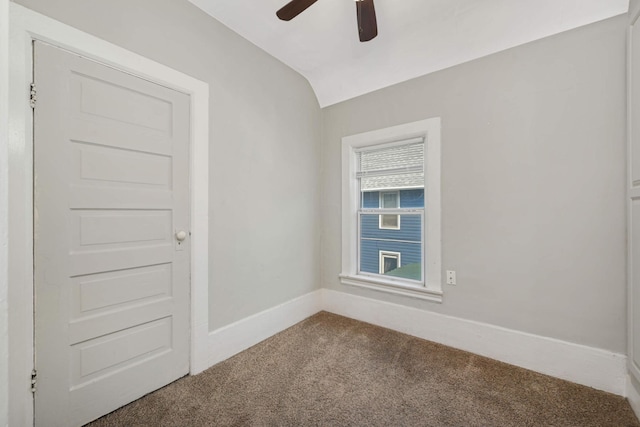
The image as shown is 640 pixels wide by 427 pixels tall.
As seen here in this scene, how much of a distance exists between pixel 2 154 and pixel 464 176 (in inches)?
98.4

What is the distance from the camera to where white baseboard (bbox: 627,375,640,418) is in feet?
4.74

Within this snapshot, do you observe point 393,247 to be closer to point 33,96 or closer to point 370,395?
point 370,395

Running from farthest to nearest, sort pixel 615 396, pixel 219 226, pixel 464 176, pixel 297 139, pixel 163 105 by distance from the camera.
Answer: pixel 297 139 < pixel 464 176 < pixel 219 226 < pixel 163 105 < pixel 615 396

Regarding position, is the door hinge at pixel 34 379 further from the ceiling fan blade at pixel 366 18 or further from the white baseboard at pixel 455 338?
the ceiling fan blade at pixel 366 18

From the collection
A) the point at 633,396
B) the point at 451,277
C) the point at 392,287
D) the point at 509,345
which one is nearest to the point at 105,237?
the point at 392,287

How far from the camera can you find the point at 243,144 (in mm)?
2180

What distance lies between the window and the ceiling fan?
6.27 feet

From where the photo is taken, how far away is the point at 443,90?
221cm

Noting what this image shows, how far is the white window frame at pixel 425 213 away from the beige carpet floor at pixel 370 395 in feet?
1.78

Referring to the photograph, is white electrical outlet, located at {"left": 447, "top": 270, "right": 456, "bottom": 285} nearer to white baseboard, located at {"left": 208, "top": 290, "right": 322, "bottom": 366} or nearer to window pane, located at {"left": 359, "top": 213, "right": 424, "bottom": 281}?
window pane, located at {"left": 359, "top": 213, "right": 424, "bottom": 281}

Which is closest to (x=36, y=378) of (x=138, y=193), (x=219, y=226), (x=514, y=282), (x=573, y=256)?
(x=138, y=193)

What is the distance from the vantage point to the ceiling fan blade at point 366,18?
155 cm

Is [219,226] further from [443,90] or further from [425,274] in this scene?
[443,90]

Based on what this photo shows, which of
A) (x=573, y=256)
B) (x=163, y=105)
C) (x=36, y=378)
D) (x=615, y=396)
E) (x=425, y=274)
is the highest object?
(x=163, y=105)
